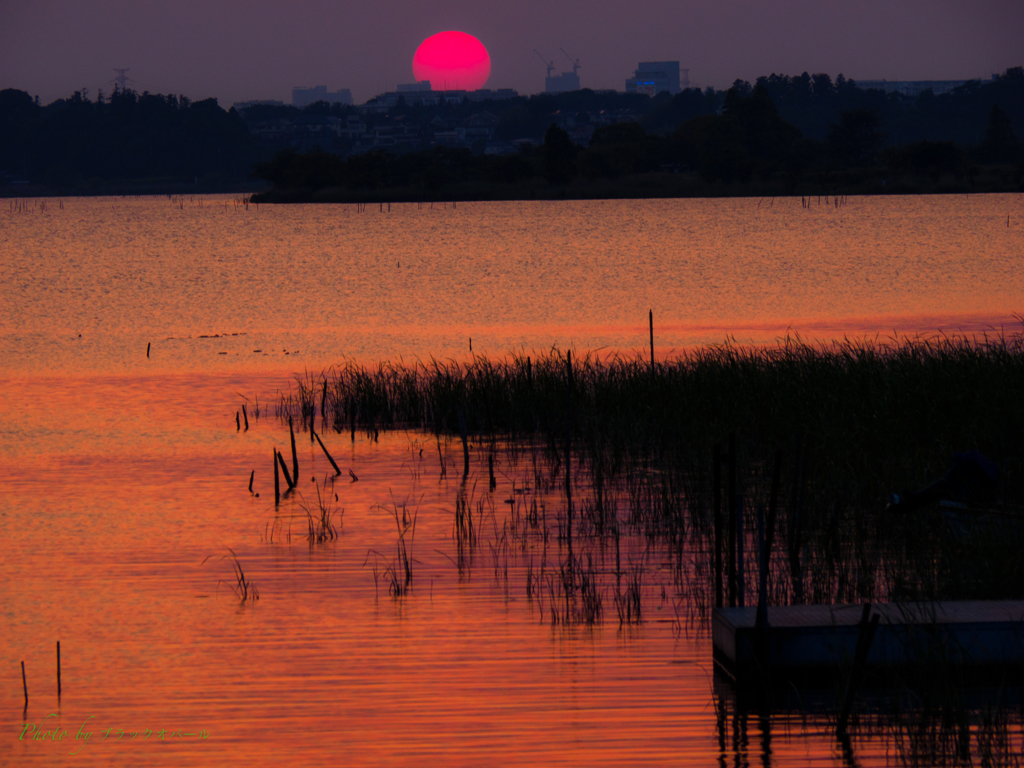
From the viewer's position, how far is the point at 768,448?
1916cm

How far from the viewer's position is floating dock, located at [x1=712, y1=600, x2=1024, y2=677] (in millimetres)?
10023

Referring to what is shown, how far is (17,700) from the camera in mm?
10984

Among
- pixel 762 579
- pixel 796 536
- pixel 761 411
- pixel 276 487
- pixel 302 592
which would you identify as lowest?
pixel 302 592

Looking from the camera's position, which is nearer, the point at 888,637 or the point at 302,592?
the point at 888,637

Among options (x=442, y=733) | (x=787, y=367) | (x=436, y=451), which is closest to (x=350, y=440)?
(x=436, y=451)

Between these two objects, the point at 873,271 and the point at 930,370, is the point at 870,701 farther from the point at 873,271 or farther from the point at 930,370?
the point at 873,271

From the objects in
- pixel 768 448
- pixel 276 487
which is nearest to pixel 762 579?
pixel 768 448

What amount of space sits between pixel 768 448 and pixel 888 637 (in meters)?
9.17

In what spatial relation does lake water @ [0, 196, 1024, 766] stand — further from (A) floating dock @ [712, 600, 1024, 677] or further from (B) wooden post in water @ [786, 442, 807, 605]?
(B) wooden post in water @ [786, 442, 807, 605]

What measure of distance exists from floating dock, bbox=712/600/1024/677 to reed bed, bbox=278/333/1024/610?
2.99 feet

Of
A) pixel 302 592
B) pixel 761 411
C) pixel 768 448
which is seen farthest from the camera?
pixel 761 411

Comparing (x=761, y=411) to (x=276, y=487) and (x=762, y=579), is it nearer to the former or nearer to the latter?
(x=276, y=487)

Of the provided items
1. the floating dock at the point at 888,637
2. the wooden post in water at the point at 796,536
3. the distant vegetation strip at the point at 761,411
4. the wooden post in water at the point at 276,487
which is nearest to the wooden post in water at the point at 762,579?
the floating dock at the point at 888,637

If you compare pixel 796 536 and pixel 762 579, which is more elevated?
pixel 762 579
